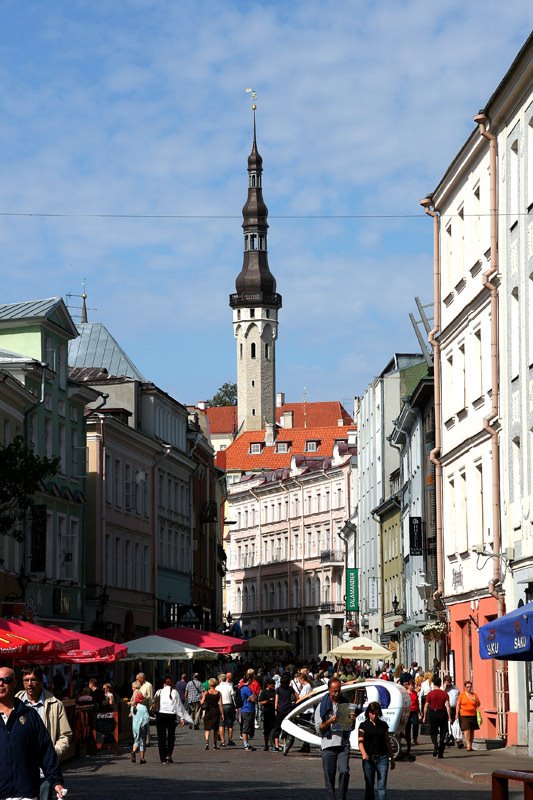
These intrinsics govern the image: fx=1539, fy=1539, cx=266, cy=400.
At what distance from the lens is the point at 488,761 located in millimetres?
27297

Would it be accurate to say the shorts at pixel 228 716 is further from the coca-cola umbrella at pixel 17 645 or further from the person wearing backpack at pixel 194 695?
the person wearing backpack at pixel 194 695

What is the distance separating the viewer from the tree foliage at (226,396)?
182 m

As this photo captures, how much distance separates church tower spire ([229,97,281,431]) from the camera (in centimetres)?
16988

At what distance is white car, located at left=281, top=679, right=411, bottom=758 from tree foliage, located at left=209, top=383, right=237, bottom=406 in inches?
5910

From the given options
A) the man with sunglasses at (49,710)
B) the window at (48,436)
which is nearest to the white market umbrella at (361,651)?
the window at (48,436)

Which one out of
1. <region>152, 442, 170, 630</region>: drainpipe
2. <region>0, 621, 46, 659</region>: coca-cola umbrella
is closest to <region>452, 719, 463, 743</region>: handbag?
<region>0, 621, 46, 659</region>: coca-cola umbrella

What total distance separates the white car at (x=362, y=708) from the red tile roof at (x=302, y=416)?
140 metres

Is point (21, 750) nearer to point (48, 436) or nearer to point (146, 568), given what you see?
point (48, 436)

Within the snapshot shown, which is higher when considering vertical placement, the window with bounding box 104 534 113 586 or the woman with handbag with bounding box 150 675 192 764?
the window with bounding box 104 534 113 586

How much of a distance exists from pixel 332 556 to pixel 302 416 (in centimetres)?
6793

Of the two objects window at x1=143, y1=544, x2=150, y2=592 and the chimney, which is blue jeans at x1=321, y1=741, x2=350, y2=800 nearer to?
window at x1=143, y1=544, x2=150, y2=592

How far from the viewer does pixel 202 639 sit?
150ft

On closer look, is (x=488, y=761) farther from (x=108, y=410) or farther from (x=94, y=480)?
(x=108, y=410)

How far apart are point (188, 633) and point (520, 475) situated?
1860 centimetres
